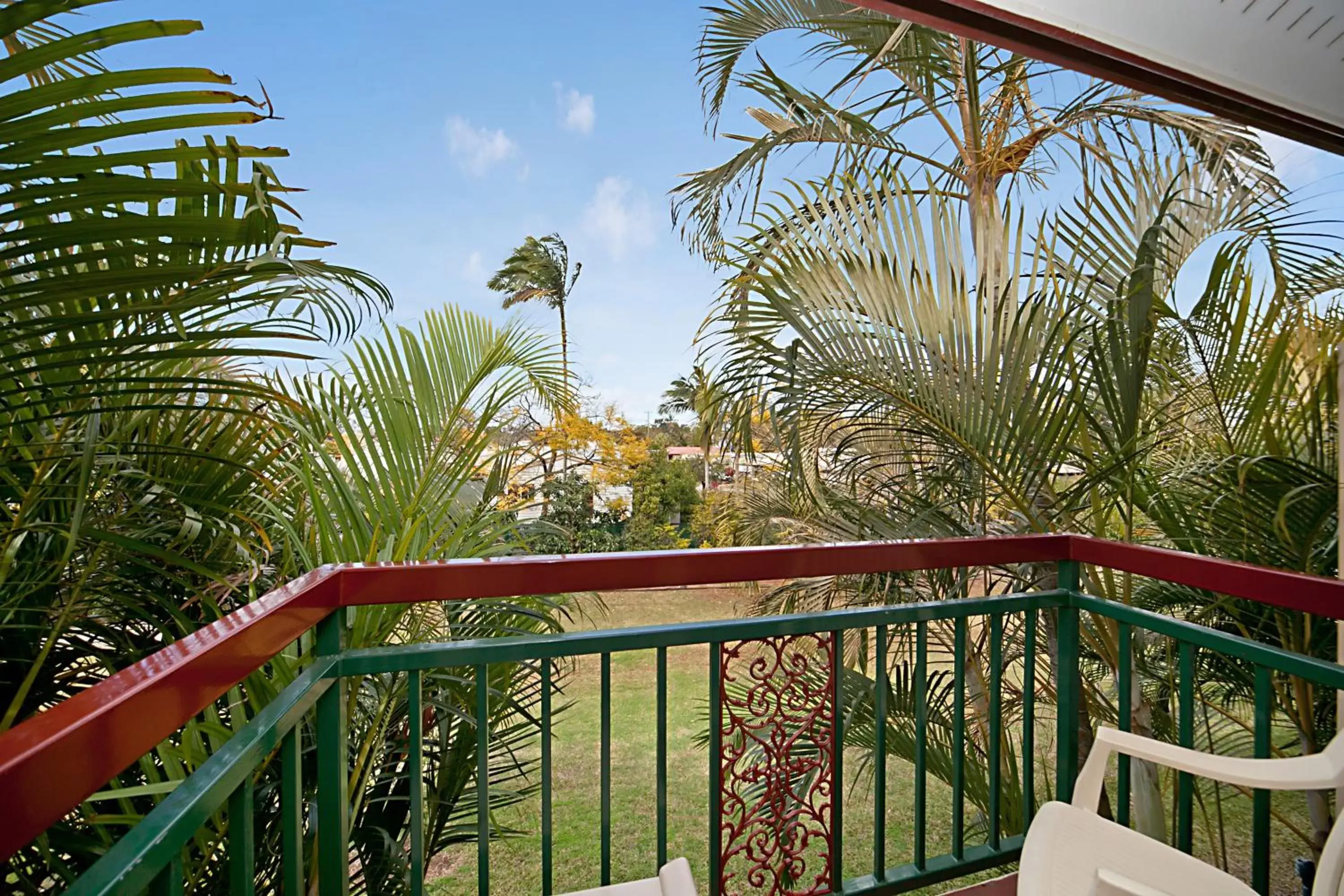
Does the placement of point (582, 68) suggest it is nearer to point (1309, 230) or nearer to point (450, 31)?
point (450, 31)

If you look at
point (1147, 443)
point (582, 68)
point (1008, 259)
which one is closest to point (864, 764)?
point (1147, 443)

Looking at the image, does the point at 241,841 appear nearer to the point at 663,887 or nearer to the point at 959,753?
the point at 663,887

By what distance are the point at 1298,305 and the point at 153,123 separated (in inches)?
104

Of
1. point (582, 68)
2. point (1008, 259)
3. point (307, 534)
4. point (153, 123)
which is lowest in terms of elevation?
point (307, 534)

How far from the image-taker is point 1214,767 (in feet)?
3.30

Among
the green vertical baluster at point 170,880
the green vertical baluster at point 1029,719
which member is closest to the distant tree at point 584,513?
the green vertical baluster at point 1029,719

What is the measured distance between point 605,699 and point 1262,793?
106cm

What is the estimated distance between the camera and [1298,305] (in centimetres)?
202

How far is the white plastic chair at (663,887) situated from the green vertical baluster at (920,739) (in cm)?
56

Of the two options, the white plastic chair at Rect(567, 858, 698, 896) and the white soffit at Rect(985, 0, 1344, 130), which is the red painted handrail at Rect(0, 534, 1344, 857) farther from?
the white soffit at Rect(985, 0, 1344, 130)

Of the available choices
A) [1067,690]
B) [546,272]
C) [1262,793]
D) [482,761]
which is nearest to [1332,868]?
[1262,793]

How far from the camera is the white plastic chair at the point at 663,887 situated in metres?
0.96

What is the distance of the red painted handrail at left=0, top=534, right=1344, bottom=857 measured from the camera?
41cm

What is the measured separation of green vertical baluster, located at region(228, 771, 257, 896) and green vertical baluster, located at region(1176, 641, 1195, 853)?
4.62 feet
